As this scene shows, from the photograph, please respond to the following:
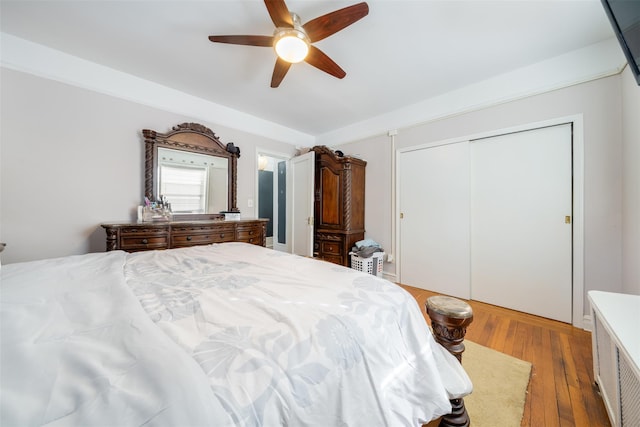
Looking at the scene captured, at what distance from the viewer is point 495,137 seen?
2.57 meters

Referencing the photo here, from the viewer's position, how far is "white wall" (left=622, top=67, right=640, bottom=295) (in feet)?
5.49

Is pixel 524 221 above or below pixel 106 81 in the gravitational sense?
below

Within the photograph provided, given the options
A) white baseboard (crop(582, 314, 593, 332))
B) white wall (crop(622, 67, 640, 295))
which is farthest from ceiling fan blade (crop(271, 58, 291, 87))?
white baseboard (crop(582, 314, 593, 332))

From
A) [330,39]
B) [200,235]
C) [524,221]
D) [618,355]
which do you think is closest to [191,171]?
[200,235]

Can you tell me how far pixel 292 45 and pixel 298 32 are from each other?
0.11m

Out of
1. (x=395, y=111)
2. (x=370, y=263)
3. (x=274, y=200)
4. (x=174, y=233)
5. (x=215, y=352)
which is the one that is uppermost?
(x=395, y=111)

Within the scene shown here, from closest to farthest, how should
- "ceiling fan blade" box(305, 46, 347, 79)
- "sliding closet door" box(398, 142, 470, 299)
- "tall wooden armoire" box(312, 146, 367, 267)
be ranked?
"ceiling fan blade" box(305, 46, 347, 79) < "sliding closet door" box(398, 142, 470, 299) < "tall wooden armoire" box(312, 146, 367, 267)

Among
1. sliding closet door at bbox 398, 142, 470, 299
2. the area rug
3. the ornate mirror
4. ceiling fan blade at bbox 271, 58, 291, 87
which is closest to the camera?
the area rug

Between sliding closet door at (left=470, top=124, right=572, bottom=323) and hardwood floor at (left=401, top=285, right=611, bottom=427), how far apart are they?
21 centimetres

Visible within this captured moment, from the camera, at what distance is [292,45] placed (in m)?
1.69

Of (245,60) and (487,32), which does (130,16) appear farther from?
(487,32)

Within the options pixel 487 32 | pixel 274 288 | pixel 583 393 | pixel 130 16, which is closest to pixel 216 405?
pixel 274 288

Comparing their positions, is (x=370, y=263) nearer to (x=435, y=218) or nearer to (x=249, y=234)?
(x=435, y=218)

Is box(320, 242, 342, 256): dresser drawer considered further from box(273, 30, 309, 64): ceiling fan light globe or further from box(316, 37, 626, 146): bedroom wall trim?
box(273, 30, 309, 64): ceiling fan light globe
